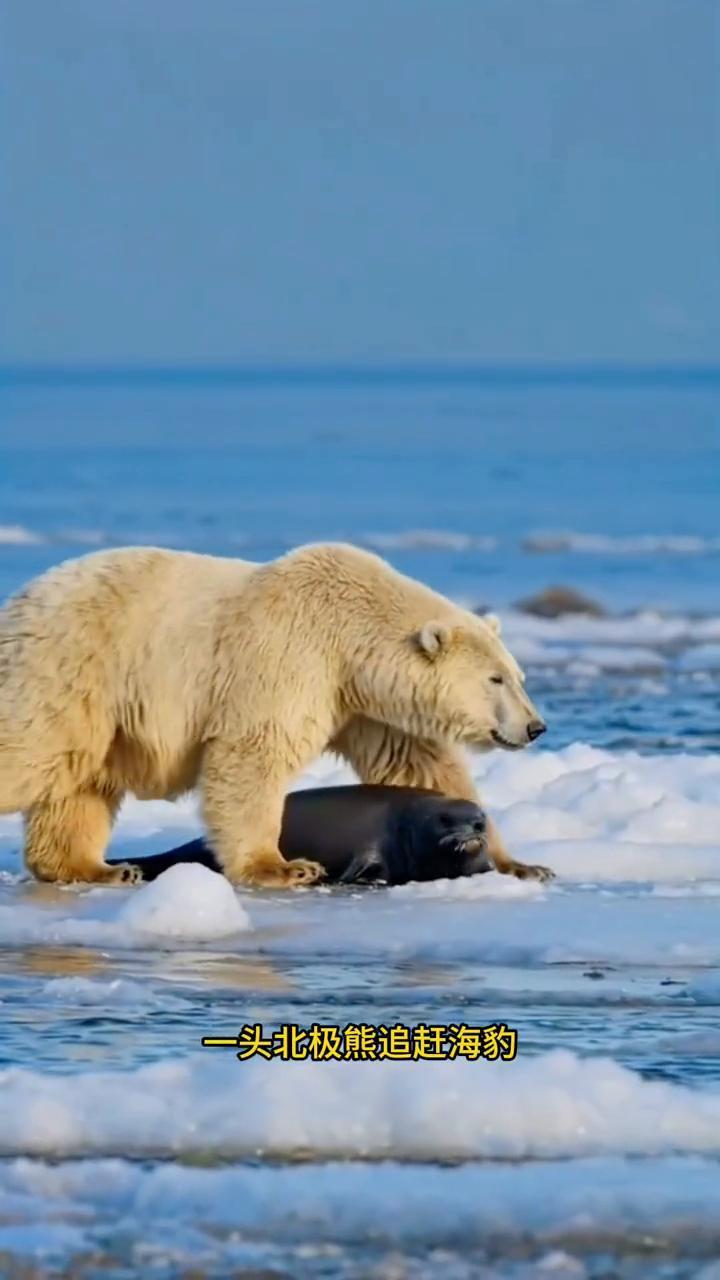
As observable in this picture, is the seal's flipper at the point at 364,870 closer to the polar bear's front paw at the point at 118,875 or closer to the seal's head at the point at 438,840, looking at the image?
the seal's head at the point at 438,840

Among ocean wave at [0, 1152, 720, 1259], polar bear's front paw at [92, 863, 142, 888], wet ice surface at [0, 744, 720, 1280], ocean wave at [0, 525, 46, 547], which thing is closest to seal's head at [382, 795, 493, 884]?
wet ice surface at [0, 744, 720, 1280]

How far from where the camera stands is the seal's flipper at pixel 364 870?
8.77 m

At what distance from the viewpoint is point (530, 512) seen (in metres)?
44.7

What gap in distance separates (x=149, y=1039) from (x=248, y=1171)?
1.08 metres

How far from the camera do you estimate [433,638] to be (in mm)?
8805

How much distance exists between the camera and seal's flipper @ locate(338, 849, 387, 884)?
8773 millimetres

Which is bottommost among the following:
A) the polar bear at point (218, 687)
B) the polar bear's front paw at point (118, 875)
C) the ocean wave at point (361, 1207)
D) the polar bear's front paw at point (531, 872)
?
the ocean wave at point (361, 1207)

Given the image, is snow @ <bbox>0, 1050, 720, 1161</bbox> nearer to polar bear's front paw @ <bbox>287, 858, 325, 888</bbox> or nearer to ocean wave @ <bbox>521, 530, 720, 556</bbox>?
polar bear's front paw @ <bbox>287, 858, 325, 888</bbox>

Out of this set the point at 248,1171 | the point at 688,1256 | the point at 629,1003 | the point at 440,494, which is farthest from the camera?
the point at 440,494

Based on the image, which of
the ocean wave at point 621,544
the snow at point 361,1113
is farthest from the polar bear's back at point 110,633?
the ocean wave at point 621,544

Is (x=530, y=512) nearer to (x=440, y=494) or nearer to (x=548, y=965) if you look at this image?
(x=440, y=494)

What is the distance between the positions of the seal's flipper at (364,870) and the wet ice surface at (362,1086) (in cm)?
23

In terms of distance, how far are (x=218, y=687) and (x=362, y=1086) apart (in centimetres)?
316

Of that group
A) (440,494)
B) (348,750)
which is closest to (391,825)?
(348,750)
